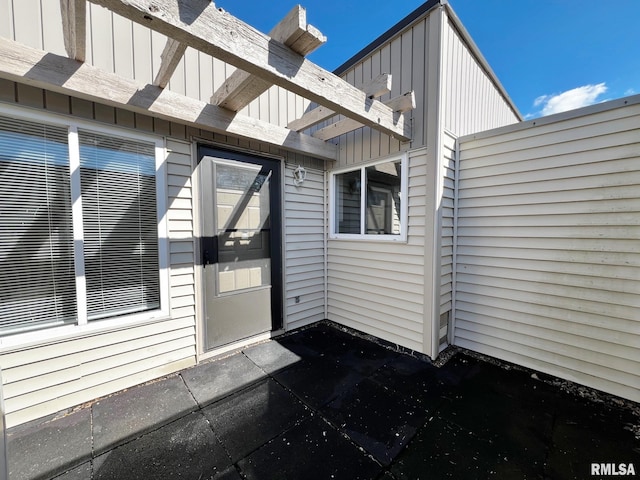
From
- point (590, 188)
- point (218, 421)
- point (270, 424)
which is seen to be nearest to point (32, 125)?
point (218, 421)

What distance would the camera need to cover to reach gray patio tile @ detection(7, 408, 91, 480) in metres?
1.49

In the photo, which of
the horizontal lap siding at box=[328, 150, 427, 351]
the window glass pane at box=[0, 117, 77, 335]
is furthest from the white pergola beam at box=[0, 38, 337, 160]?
the horizontal lap siding at box=[328, 150, 427, 351]

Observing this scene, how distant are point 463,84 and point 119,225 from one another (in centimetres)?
407

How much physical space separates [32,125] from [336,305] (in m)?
3.57

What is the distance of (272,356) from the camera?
9.13ft

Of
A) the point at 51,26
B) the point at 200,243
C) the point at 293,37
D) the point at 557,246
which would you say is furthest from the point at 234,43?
the point at 557,246

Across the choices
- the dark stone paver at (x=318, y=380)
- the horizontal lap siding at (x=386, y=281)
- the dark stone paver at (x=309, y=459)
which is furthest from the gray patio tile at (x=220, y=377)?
the horizontal lap siding at (x=386, y=281)

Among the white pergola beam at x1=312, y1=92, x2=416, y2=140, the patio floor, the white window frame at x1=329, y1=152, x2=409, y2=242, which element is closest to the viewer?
the patio floor

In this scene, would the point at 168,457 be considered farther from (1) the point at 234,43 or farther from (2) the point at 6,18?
(2) the point at 6,18

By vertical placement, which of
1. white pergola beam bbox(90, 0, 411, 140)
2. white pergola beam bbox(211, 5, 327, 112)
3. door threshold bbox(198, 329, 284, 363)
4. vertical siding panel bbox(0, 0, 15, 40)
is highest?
vertical siding panel bbox(0, 0, 15, 40)

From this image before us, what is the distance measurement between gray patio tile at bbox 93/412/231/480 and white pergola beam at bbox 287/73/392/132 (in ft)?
9.14

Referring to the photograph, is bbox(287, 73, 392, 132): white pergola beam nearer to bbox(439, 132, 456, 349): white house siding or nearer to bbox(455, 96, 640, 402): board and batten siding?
bbox(439, 132, 456, 349): white house siding

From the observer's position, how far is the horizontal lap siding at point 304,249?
338cm

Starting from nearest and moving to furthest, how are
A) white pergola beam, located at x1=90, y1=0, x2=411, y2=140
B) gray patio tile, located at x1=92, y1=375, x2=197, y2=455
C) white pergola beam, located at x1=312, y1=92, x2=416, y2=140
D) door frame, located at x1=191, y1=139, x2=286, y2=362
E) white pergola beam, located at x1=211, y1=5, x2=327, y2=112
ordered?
1. white pergola beam, located at x1=90, y1=0, x2=411, y2=140
2. white pergola beam, located at x1=211, y1=5, x2=327, y2=112
3. gray patio tile, located at x1=92, y1=375, x2=197, y2=455
4. white pergola beam, located at x1=312, y1=92, x2=416, y2=140
5. door frame, located at x1=191, y1=139, x2=286, y2=362
